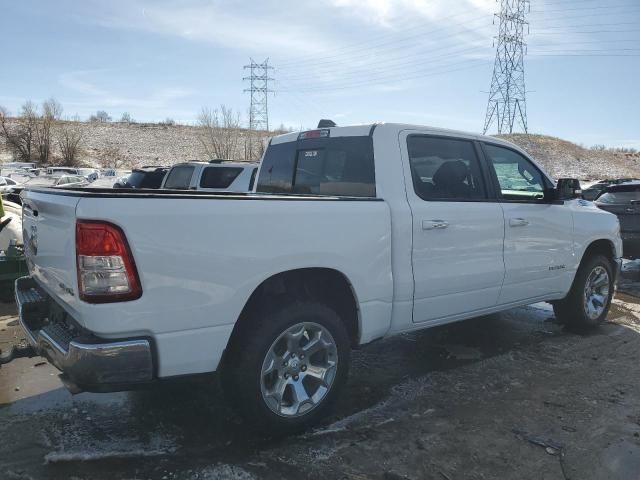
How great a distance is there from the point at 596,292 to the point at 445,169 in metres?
2.89

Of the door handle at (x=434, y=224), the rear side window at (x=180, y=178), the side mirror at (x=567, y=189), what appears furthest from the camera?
the rear side window at (x=180, y=178)

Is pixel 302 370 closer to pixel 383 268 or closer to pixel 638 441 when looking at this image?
pixel 383 268

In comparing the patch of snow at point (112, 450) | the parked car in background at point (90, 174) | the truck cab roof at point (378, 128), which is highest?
the truck cab roof at point (378, 128)

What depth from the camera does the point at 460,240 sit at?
4.04m

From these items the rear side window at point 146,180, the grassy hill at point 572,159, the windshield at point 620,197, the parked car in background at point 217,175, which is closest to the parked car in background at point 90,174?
the rear side window at point 146,180

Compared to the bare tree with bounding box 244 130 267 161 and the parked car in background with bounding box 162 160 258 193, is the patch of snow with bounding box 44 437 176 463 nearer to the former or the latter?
the parked car in background with bounding box 162 160 258 193

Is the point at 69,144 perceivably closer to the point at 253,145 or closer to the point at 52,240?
the point at 253,145

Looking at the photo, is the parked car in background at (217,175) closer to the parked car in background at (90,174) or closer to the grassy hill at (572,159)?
the parked car in background at (90,174)

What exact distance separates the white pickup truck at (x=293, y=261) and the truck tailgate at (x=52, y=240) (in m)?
0.02

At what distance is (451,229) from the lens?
3955 millimetres

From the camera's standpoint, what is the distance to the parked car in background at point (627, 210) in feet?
29.2

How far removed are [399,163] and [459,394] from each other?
1.82m

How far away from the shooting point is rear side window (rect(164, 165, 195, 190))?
36.1ft

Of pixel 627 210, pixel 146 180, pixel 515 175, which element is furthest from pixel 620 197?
pixel 146 180
